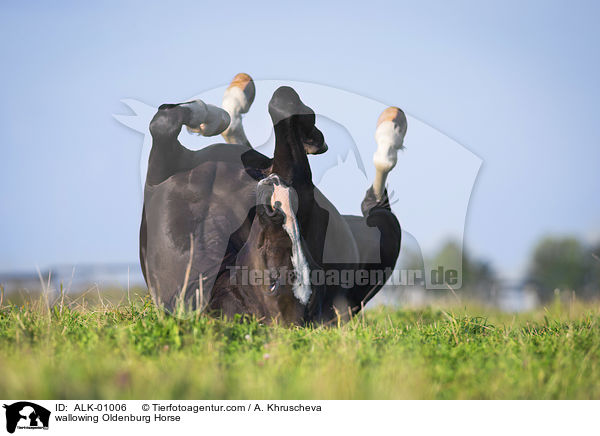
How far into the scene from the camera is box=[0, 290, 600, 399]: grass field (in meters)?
2.92

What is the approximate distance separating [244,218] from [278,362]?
1.51m

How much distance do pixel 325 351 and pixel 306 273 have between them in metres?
0.63

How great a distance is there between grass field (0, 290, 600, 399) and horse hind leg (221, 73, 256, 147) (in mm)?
1736

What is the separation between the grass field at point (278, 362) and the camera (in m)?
2.92

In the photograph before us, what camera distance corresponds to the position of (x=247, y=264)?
436 cm

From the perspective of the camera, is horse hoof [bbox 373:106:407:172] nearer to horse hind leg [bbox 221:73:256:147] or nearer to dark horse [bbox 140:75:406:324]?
dark horse [bbox 140:75:406:324]

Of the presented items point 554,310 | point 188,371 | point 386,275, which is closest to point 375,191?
point 386,275


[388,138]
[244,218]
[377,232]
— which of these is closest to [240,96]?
[244,218]

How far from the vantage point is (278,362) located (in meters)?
3.39

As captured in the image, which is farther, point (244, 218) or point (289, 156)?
point (244, 218)

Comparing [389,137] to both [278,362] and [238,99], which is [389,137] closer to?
[238,99]
